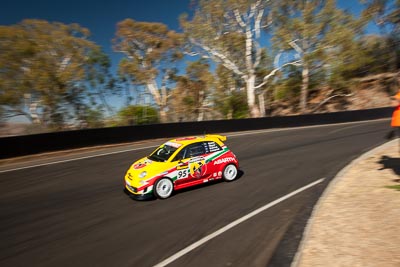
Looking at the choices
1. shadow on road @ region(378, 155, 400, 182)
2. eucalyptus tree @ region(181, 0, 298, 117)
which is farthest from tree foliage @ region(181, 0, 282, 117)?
shadow on road @ region(378, 155, 400, 182)

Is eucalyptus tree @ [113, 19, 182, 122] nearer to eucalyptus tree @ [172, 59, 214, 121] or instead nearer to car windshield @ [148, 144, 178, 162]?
eucalyptus tree @ [172, 59, 214, 121]

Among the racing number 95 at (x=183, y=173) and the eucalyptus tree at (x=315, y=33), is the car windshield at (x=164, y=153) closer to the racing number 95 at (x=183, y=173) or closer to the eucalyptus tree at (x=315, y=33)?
the racing number 95 at (x=183, y=173)

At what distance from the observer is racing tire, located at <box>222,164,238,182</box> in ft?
33.4

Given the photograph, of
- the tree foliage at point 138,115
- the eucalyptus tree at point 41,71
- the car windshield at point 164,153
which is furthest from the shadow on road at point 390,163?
the eucalyptus tree at point 41,71

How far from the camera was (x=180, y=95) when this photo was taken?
4522cm

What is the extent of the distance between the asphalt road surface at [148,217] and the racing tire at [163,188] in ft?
0.69

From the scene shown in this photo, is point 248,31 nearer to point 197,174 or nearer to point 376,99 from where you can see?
point 376,99

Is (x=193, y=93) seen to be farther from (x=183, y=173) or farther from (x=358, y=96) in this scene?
(x=183, y=173)

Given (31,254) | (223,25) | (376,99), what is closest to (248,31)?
(223,25)

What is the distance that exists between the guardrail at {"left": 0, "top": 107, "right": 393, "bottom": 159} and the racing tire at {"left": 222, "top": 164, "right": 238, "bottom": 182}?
9.81 m

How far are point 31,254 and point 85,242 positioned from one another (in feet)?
3.24

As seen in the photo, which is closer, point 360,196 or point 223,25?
point 360,196

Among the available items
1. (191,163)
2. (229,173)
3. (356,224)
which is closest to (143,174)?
(191,163)

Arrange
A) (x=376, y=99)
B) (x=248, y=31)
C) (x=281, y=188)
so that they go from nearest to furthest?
1. (x=281, y=188)
2. (x=248, y=31)
3. (x=376, y=99)
